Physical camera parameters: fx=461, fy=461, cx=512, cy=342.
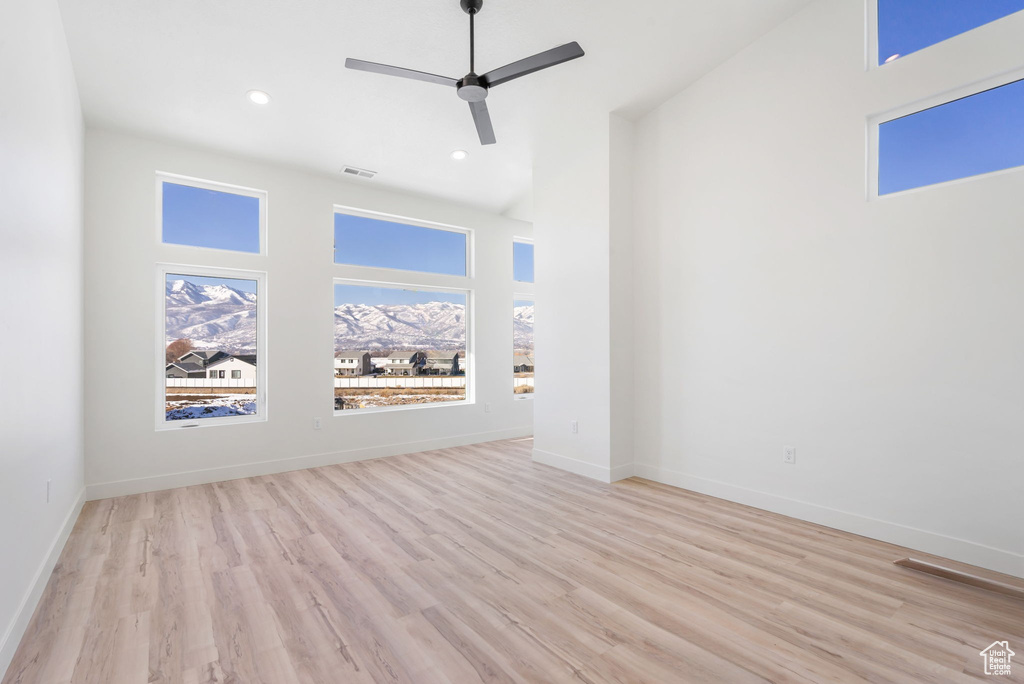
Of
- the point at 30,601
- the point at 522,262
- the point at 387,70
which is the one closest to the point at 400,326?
the point at 522,262

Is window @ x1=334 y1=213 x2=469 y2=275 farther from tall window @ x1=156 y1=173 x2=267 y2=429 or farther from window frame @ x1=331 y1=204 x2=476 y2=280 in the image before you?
tall window @ x1=156 y1=173 x2=267 y2=429

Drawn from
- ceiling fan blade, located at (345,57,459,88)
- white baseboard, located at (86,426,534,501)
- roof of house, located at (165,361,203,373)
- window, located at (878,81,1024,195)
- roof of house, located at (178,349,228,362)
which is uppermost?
ceiling fan blade, located at (345,57,459,88)

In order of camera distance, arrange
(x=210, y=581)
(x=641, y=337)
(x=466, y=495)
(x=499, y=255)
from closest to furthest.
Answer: (x=210, y=581) < (x=466, y=495) < (x=641, y=337) < (x=499, y=255)

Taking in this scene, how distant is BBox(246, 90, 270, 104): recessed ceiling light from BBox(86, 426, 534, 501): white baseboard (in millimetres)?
3188

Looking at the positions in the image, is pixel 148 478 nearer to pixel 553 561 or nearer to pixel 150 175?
pixel 150 175

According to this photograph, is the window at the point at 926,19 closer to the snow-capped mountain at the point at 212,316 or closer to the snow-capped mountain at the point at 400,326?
the snow-capped mountain at the point at 400,326

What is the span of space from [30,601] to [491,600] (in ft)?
6.76

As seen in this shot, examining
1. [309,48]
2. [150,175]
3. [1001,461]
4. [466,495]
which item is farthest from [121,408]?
[1001,461]

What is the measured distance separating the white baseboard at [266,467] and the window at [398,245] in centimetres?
208

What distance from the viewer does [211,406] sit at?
436cm

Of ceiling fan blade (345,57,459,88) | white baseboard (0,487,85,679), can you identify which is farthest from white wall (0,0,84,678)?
ceiling fan blade (345,57,459,88)

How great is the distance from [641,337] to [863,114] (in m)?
2.21

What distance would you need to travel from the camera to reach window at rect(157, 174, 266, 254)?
418cm

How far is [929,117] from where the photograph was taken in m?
2.76
